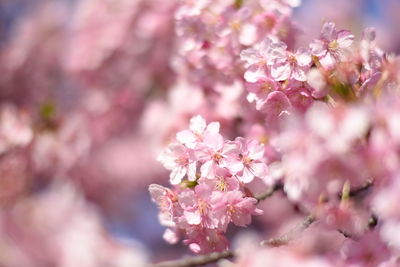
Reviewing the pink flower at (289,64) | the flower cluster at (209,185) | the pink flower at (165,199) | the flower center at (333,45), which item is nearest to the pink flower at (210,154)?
the flower cluster at (209,185)

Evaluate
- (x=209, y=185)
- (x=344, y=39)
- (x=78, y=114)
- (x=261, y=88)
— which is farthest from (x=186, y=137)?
(x=78, y=114)

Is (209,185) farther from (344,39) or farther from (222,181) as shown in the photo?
(344,39)

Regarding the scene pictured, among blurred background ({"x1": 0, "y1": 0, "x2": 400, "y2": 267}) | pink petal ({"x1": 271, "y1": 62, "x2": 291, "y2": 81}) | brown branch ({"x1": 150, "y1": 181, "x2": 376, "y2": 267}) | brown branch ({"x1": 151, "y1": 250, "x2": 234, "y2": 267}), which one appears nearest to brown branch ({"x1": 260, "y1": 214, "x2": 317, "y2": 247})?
brown branch ({"x1": 150, "y1": 181, "x2": 376, "y2": 267})

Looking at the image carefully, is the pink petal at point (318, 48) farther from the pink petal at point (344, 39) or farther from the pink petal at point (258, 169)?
the pink petal at point (258, 169)

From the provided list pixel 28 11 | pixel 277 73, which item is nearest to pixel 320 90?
pixel 277 73

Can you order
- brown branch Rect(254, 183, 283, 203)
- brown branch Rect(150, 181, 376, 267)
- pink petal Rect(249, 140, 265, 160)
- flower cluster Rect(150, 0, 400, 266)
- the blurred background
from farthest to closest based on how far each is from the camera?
the blurred background
brown branch Rect(254, 183, 283, 203)
pink petal Rect(249, 140, 265, 160)
brown branch Rect(150, 181, 376, 267)
flower cluster Rect(150, 0, 400, 266)

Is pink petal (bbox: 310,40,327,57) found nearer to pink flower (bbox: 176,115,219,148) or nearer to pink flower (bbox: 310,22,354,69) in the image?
pink flower (bbox: 310,22,354,69)
